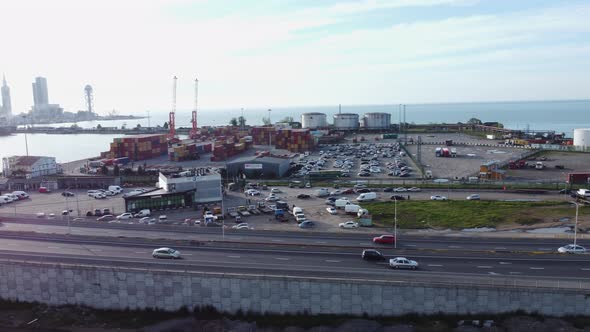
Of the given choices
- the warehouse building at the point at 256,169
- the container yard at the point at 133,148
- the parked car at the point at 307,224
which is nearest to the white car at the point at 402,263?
the parked car at the point at 307,224

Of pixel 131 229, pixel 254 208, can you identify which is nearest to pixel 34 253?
pixel 131 229

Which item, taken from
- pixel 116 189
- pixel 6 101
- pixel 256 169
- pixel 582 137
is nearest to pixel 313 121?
pixel 582 137

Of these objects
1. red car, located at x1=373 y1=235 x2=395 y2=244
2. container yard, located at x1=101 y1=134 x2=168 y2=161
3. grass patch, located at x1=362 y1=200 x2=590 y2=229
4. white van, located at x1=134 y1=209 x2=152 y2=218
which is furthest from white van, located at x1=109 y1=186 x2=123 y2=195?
red car, located at x1=373 y1=235 x2=395 y2=244

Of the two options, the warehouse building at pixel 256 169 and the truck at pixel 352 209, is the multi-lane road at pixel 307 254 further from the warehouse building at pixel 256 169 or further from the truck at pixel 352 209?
the warehouse building at pixel 256 169

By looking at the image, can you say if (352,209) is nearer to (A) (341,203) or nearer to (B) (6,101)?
(A) (341,203)

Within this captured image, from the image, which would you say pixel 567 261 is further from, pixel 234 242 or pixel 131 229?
pixel 131 229

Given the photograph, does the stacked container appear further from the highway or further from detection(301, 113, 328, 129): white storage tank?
detection(301, 113, 328, 129): white storage tank
